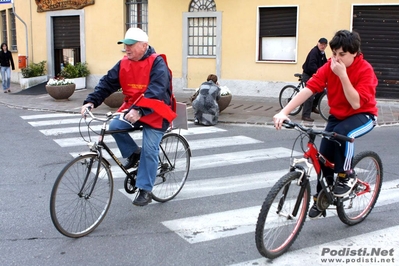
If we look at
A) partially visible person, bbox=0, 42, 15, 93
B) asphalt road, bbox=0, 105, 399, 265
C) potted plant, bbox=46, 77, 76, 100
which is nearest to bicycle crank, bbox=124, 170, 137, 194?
asphalt road, bbox=0, 105, 399, 265

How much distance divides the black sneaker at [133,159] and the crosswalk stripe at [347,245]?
166cm

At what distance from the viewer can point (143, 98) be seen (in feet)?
15.6

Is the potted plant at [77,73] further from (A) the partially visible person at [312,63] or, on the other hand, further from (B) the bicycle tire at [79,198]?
(B) the bicycle tire at [79,198]

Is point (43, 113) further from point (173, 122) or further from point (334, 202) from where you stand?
point (334, 202)

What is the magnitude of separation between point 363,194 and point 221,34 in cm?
1174

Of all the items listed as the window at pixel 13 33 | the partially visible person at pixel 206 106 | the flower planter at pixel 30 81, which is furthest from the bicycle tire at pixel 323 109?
the window at pixel 13 33

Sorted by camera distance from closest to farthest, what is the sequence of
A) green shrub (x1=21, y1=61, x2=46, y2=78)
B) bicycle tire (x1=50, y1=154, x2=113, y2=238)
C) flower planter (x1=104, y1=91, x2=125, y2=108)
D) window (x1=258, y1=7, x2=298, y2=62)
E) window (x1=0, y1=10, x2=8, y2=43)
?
bicycle tire (x1=50, y1=154, x2=113, y2=238)
flower planter (x1=104, y1=91, x2=125, y2=108)
window (x1=258, y1=7, x2=298, y2=62)
green shrub (x1=21, y1=61, x2=46, y2=78)
window (x1=0, y1=10, x2=8, y2=43)

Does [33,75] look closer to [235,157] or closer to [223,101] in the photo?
[223,101]

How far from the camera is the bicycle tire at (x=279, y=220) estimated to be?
12.6 feet

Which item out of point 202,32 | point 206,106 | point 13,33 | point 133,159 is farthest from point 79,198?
point 13,33

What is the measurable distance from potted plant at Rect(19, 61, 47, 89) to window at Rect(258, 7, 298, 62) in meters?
8.64

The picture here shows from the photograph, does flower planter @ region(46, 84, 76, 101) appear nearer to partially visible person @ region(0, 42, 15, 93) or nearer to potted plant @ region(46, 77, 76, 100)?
potted plant @ region(46, 77, 76, 100)

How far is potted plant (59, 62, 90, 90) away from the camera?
17.6 m

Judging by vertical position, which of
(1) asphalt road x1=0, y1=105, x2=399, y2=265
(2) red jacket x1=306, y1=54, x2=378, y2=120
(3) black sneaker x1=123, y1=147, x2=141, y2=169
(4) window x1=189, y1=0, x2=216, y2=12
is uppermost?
(4) window x1=189, y1=0, x2=216, y2=12
